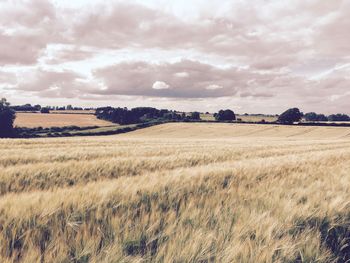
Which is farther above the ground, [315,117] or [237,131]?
[315,117]

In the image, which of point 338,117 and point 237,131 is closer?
point 237,131

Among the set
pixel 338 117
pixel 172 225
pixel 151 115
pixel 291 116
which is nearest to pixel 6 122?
pixel 151 115

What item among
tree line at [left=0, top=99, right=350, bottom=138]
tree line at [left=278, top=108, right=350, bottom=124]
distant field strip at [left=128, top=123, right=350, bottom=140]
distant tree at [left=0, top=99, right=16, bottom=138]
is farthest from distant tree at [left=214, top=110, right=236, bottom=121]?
distant tree at [left=0, top=99, right=16, bottom=138]

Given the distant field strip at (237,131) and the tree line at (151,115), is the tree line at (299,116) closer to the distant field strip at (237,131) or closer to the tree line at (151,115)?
the tree line at (151,115)

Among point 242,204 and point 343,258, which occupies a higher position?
point 242,204

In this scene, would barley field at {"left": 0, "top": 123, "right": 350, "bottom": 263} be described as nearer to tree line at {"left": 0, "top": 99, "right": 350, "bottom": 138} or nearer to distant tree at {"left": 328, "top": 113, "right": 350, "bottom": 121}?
tree line at {"left": 0, "top": 99, "right": 350, "bottom": 138}

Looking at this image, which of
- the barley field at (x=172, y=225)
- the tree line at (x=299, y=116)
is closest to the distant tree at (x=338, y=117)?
the tree line at (x=299, y=116)

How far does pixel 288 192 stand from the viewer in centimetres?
405

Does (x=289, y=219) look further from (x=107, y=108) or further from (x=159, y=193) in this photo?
(x=107, y=108)

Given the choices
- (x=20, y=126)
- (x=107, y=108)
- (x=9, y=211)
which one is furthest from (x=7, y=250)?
(x=107, y=108)

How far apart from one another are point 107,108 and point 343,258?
109 meters

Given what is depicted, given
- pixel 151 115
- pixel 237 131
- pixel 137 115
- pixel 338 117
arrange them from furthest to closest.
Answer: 1. pixel 338 117
2. pixel 151 115
3. pixel 137 115
4. pixel 237 131

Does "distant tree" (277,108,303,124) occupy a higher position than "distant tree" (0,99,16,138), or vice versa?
"distant tree" (277,108,303,124)

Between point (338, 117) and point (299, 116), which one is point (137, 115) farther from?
point (338, 117)
